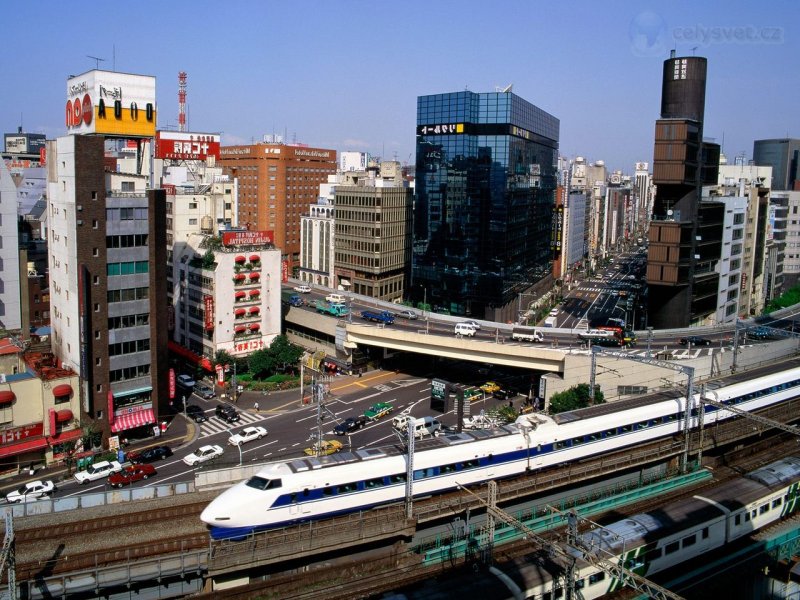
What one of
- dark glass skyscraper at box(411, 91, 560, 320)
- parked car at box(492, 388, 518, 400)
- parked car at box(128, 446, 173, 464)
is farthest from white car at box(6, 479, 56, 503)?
dark glass skyscraper at box(411, 91, 560, 320)

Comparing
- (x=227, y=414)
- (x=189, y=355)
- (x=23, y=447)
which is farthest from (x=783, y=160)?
(x=23, y=447)

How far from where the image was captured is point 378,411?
185ft

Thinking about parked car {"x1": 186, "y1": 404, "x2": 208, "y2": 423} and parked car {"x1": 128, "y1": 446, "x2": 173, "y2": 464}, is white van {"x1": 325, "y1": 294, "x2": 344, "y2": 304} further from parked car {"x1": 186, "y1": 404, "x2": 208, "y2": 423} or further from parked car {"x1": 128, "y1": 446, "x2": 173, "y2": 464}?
parked car {"x1": 128, "y1": 446, "x2": 173, "y2": 464}

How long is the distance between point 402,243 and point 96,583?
7804 centimetres

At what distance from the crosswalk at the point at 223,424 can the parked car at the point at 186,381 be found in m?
7.94

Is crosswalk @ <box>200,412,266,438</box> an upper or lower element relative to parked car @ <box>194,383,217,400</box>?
lower

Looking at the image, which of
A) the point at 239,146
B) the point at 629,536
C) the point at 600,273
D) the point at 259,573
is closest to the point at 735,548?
the point at 629,536

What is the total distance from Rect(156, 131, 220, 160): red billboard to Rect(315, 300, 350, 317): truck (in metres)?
26.1

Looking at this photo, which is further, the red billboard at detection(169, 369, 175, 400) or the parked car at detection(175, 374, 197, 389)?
the parked car at detection(175, 374, 197, 389)

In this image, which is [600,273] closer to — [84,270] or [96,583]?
[84,270]

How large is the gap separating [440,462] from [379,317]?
36005 millimetres

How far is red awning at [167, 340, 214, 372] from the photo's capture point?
65250 millimetres

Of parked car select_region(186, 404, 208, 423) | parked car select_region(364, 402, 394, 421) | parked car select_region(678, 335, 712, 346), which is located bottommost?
parked car select_region(186, 404, 208, 423)

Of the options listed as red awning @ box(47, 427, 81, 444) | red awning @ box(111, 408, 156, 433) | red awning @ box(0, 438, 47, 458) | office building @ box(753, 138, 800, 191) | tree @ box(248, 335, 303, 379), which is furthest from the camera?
office building @ box(753, 138, 800, 191)
